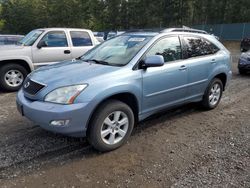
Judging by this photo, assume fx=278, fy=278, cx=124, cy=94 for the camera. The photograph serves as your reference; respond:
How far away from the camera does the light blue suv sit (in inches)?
139

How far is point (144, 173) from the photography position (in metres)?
3.40

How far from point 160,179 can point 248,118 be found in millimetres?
3028

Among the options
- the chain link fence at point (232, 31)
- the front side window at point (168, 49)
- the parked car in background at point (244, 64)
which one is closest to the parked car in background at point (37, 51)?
the front side window at point (168, 49)

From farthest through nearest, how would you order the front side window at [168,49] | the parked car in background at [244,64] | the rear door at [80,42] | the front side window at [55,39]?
the parked car in background at [244,64] → the rear door at [80,42] → the front side window at [55,39] → the front side window at [168,49]

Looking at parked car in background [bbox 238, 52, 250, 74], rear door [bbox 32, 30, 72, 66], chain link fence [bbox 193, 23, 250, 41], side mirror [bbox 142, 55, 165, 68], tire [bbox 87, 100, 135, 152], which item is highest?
side mirror [bbox 142, 55, 165, 68]

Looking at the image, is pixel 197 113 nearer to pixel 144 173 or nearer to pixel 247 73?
pixel 144 173

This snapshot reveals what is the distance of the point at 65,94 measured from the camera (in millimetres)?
3527

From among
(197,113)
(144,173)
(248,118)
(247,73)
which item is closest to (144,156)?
(144,173)

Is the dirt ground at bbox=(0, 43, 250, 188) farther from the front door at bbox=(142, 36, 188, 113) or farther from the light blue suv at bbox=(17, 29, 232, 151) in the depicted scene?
the front door at bbox=(142, 36, 188, 113)

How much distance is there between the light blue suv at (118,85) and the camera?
3.52 meters

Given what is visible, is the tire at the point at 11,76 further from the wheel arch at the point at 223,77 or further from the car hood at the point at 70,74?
the wheel arch at the point at 223,77

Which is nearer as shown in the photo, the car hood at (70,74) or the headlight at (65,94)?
the headlight at (65,94)

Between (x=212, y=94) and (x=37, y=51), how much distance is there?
189 inches

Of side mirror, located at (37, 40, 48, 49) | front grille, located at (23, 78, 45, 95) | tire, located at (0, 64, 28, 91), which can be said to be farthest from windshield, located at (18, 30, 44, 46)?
front grille, located at (23, 78, 45, 95)
